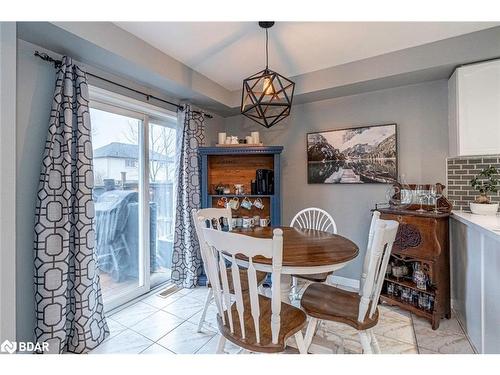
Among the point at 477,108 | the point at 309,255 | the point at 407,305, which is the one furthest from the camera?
the point at 407,305

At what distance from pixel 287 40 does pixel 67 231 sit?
2.28 m

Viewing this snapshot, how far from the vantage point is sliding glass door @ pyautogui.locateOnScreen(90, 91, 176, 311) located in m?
2.34

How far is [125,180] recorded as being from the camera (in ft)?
8.33

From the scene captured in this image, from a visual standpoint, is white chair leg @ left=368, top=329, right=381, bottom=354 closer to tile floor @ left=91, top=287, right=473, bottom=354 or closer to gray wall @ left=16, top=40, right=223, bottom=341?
tile floor @ left=91, top=287, right=473, bottom=354

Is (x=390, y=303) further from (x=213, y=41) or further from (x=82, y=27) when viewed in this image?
(x=82, y=27)

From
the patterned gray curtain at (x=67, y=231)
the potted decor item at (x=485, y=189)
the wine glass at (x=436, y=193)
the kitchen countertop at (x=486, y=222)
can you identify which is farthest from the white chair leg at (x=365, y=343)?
the patterned gray curtain at (x=67, y=231)

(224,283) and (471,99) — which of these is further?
(471,99)

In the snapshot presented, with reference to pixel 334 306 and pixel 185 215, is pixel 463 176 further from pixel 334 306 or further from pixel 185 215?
pixel 185 215

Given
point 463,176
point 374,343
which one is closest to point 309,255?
point 374,343

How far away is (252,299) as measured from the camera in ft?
3.85

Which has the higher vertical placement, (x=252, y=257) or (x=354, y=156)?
(x=354, y=156)

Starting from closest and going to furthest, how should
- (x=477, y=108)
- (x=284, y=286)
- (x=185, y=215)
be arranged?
(x=284, y=286)
(x=477, y=108)
(x=185, y=215)
